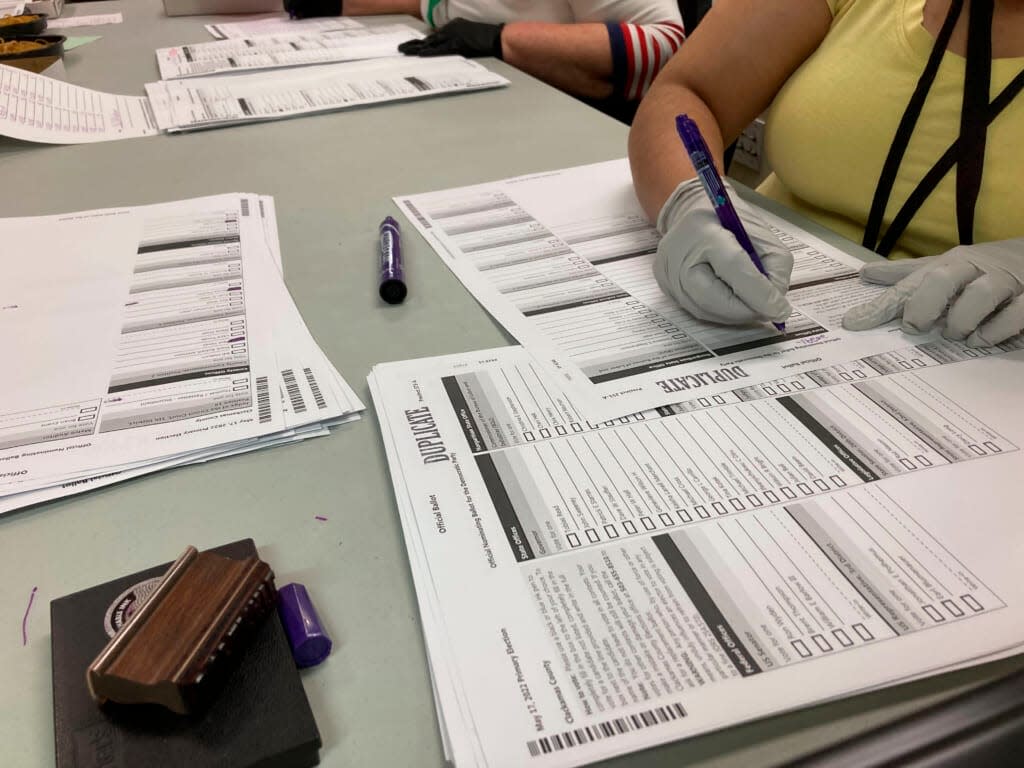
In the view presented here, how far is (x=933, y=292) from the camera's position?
52cm

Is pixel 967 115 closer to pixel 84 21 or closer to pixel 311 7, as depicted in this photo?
pixel 311 7

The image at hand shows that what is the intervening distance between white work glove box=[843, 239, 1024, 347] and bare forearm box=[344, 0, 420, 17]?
4.58 feet

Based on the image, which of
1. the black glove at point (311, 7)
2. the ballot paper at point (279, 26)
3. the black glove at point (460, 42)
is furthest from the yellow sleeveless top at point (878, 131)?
the black glove at point (311, 7)

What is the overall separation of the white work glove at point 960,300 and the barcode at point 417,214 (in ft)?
1.30

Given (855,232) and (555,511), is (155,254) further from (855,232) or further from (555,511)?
(855,232)

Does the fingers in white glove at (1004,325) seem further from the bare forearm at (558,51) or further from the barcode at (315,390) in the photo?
the bare forearm at (558,51)

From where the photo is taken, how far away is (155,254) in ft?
2.20

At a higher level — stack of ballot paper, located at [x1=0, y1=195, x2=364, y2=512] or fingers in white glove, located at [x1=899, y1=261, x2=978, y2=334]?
fingers in white glove, located at [x1=899, y1=261, x2=978, y2=334]

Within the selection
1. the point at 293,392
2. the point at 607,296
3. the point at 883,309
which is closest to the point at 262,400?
the point at 293,392

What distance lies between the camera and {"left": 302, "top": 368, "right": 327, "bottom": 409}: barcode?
0.48 meters

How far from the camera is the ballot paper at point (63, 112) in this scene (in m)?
0.95

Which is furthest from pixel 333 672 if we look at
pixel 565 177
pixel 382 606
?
pixel 565 177

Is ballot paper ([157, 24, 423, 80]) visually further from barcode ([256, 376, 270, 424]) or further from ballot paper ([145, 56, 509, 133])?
barcode ([256, 376, 270, 424])

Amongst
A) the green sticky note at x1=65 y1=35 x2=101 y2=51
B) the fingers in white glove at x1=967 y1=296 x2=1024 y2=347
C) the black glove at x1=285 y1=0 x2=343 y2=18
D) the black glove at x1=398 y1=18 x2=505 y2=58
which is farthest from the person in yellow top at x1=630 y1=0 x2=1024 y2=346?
A: the green sticky note at x1=65 y1=35 x2=101 y2=51
